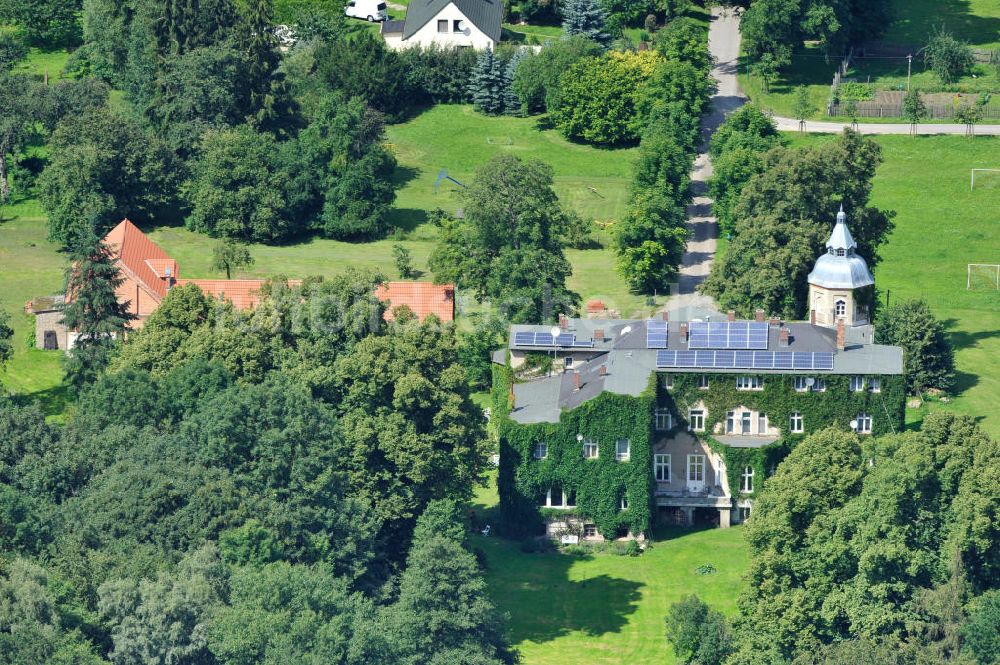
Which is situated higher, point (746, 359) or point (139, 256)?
point (139, 256)

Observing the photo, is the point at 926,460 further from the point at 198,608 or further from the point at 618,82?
the point at 618,82

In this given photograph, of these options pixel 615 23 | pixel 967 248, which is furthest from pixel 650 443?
pixel 615 23

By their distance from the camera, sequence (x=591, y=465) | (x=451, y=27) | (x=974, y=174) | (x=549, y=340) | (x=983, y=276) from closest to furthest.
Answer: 1. (x=591, y=465)
2. (x=549, y=340)
3. (x=983, y=276)
4. (x=974, y=174)
5. (x=451, y=27)

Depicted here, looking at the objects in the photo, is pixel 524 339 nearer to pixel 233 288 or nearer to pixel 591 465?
pixel 591 465

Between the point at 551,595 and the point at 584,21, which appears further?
the point at 584,21

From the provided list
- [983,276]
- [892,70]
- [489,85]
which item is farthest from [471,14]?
[983,276]

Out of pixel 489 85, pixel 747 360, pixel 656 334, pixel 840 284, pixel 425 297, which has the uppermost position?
pixel 489 85
